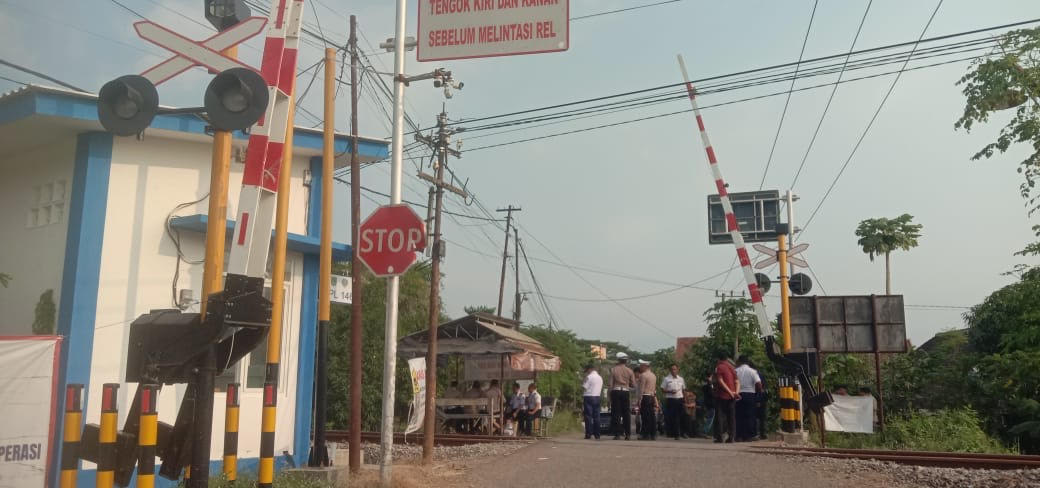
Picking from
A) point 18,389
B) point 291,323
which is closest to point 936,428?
point 291,323

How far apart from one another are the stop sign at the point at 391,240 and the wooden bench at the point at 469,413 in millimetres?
11379

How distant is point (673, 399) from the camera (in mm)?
17531

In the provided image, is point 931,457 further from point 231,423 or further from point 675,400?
point 231,423

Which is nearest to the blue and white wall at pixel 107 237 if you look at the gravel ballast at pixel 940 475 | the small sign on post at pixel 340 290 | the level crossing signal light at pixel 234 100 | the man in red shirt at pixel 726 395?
the small sign on post at pixel 340 290

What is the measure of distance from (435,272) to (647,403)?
5.90 m

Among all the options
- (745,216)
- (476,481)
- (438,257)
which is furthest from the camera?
(745,216)

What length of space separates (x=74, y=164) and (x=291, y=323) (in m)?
3.74

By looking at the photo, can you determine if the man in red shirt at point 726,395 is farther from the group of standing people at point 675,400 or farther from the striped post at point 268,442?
the striped post at point 268,442

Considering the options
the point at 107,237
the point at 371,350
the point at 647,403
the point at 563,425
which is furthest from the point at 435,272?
the point at 371,350

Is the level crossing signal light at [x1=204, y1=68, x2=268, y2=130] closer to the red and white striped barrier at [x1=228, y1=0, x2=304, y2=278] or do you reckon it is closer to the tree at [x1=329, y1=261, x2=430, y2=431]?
the red and white striped barrier at [x1=228, y1=0, x2=304, y2=278]

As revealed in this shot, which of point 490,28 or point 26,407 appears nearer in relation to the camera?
point 26,407

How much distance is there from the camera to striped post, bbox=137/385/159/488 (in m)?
5.73

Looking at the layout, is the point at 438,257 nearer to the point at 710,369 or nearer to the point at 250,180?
the point at 250,180

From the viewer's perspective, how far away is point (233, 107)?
6.09 meters
